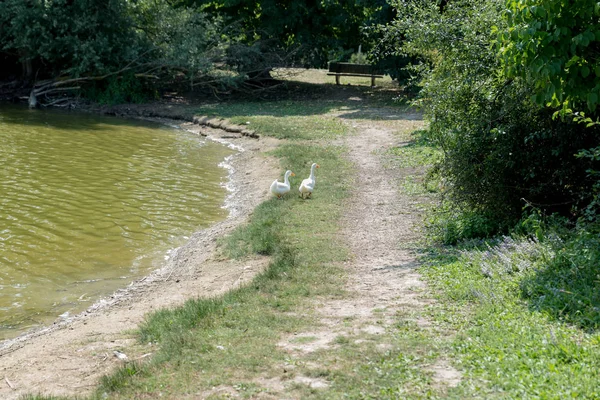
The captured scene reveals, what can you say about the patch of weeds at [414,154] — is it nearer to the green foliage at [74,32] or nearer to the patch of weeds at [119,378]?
the patch of weeds at [119,378]

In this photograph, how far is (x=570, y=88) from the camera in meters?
8.64

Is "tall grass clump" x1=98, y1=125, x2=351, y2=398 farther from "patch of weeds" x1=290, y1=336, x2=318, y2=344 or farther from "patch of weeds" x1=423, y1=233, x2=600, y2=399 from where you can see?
"patch of weeds" x1=423, y1=233, x2=600, y2=399

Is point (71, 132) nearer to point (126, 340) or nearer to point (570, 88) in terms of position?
point (126, 340)

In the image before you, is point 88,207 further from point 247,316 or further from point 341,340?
point 341,340

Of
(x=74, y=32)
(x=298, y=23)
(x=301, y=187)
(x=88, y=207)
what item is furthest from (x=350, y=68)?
(x=88, y=207)

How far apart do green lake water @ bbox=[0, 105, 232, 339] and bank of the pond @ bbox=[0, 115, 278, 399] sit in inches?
17.4

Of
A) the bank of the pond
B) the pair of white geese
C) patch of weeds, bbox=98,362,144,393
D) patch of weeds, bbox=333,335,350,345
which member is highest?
the pair of white geese

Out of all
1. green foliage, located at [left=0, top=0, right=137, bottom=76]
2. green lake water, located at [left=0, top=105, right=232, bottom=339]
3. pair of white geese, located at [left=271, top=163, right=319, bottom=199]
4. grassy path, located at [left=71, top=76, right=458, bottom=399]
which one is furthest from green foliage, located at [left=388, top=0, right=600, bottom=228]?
green foliage, located at [left=0, top=0, right=137, bottom=76]

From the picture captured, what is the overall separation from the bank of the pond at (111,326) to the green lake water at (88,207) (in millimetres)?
442

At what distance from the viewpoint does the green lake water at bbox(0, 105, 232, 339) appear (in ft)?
37.6

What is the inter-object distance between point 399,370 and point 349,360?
0.56 meters

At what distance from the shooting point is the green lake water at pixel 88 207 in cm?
1145

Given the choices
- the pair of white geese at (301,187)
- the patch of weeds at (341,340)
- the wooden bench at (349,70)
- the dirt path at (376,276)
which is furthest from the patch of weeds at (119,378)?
the wooden bench at (349,70)

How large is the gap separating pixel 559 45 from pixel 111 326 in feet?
22.2
